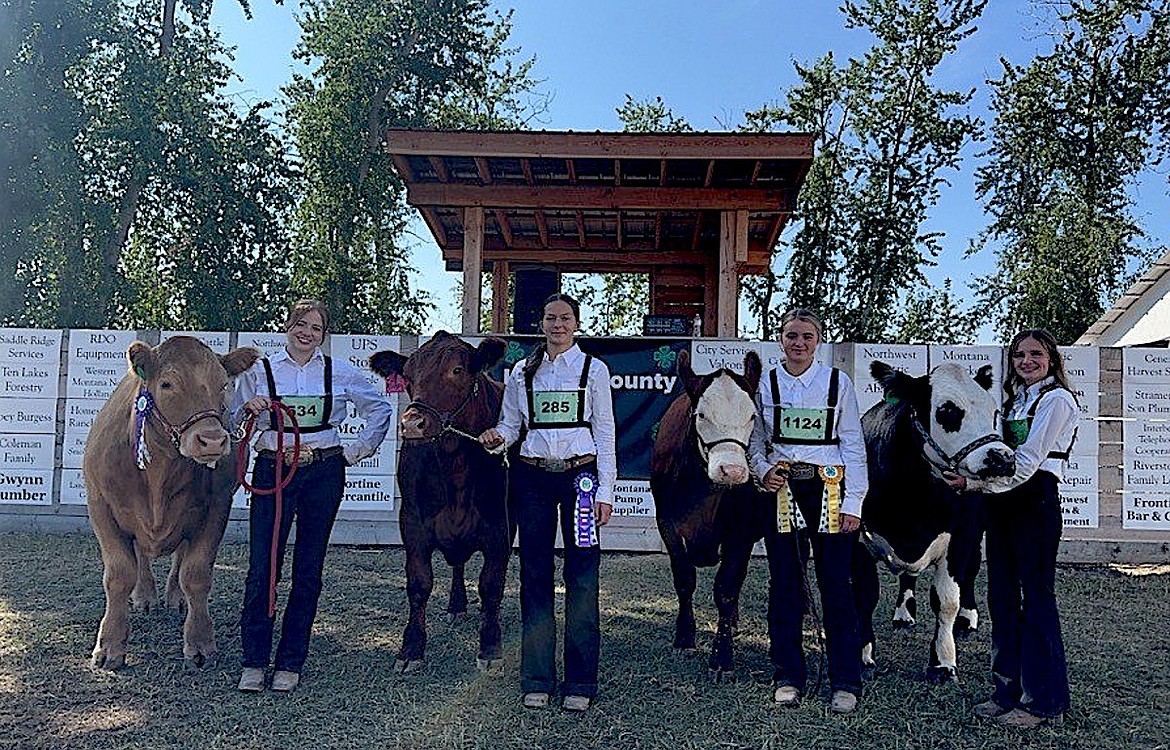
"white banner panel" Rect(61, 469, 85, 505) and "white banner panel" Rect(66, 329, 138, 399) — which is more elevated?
"white banner panel" Rect(66, 329, 138, 399)

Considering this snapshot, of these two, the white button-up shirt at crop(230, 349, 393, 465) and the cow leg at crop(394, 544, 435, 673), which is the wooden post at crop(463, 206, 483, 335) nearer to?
the white button-up shirt at crop(230, 349, 393, 465)

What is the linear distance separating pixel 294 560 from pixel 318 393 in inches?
33.6

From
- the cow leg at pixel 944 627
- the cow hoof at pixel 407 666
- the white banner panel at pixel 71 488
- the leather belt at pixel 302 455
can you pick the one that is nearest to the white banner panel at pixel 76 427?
the white banner panel at pixel 71 488

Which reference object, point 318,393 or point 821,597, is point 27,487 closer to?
point 318,393

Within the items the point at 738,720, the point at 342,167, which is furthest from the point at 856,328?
the point at 738,720

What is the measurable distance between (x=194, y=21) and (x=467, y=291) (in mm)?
11386

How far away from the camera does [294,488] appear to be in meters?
4.71

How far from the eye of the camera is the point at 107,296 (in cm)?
1565

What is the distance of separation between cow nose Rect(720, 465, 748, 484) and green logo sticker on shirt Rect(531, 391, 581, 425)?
0.75 metres

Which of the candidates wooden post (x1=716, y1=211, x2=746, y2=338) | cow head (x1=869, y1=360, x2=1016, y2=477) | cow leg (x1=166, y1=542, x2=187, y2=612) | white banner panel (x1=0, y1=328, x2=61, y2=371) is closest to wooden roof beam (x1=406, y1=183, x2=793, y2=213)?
wooden post (x1=716, y1=211, x2=746, y2=338)

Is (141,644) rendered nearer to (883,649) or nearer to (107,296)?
(883,649)

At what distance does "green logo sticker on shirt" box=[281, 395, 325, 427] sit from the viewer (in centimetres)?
470

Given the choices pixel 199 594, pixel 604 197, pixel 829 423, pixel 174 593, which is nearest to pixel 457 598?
pixel 199 594

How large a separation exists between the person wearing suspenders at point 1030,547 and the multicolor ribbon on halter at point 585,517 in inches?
71.3
